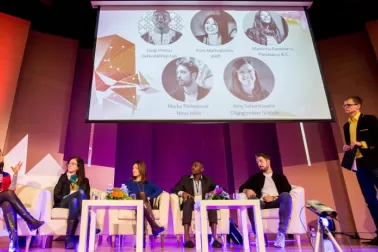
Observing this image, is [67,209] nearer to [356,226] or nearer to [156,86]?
[156,86]

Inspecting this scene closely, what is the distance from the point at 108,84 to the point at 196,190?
1577mm

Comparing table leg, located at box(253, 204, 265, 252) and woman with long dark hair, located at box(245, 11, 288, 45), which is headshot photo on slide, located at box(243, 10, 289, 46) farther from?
table leg, located at box(253, 204, 265, 252)

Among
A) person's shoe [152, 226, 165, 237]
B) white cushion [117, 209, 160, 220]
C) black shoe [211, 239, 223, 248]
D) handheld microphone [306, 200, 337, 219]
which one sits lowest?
black shoe [211, 239, 223, 248]

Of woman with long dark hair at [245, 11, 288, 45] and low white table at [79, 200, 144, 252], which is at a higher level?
woman with long dark hair at [245, 11, 288, 45]

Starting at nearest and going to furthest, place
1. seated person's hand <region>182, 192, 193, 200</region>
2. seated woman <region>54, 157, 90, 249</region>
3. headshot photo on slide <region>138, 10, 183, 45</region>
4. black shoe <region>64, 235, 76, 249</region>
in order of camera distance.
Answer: black shoe <region>64, 235, 76, 249</region> < seated woman <region>54, 157, 90, 249</region> < seated person's hand <region>182, 192, 193, 200</region> < headshot photo on slide <region>138, 10, 183, 45</region>

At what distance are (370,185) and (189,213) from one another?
184cm

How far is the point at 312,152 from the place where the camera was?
14.7 ft

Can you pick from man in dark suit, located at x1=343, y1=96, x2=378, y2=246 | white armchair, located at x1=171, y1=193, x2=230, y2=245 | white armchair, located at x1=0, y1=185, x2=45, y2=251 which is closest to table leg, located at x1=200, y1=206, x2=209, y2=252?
white armchair, located at x1=171, y1=193, x2=230, y2=245

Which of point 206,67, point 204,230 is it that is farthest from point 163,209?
point 206,67

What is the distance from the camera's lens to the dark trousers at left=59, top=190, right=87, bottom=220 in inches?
118

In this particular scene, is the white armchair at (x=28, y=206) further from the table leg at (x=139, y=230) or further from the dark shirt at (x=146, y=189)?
the table leg at (x=139, y=230)

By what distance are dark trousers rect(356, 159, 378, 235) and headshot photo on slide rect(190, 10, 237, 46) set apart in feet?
6.75

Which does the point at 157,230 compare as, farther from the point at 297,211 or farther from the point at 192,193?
the point at 297,211

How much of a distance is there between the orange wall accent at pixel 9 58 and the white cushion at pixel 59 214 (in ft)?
4.53
